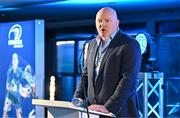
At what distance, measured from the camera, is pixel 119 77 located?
2.43m

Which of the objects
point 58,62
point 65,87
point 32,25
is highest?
point 32,25

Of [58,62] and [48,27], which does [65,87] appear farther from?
[48,27]

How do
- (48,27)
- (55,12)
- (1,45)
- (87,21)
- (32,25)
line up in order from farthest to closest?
(48,27) → (87,21) → (55,12) → (1,45) → (32,25)

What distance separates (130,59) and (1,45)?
2.88 meters

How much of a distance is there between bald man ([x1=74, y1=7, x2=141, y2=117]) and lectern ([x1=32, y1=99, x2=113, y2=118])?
9 centimetres

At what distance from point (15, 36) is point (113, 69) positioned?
260 cm

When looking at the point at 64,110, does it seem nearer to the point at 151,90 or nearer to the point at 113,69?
the point at 113,69

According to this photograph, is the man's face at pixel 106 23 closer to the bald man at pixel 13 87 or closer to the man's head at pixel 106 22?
the man's head at pixel 106 22

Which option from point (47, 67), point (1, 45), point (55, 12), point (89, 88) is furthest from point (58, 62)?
point (89, 88)

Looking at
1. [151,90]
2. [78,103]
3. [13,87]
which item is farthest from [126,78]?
[151,90]

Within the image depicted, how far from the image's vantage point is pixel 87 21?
918 cm

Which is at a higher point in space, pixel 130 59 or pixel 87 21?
pixel 87 21

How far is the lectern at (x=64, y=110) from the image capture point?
2.19 m

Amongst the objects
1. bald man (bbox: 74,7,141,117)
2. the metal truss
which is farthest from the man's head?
the metal truss
